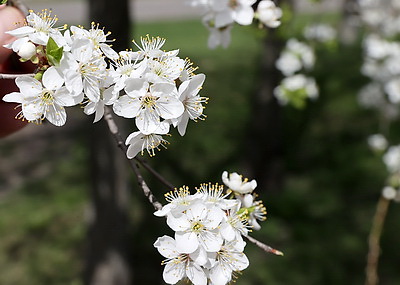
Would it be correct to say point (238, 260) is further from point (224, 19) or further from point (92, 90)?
point (224, 19)

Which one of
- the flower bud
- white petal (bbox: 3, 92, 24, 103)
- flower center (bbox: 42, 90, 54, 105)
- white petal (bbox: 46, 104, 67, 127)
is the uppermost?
the flower bud

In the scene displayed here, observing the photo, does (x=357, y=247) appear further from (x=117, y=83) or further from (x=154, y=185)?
(x=117, y=83)

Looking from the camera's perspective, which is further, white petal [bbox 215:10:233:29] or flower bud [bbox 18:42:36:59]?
white petal [bbox 215:10:233:29]

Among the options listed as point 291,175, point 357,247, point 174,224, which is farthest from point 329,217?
point 174,224

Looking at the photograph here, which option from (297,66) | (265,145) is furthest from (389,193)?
(265,145)

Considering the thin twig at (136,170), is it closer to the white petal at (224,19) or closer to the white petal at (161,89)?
the white petal at (161,89)

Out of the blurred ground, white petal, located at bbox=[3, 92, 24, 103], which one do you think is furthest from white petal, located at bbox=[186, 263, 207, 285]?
the blurred ground

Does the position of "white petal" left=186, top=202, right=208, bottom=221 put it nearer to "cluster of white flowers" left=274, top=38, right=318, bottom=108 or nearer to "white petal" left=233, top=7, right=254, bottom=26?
"white petal" left=233, top=7, right=254, bottom=26
